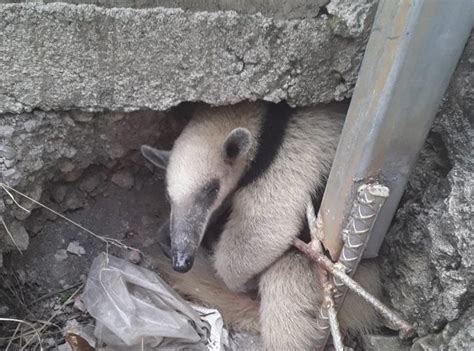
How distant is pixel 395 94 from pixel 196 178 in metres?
1.07

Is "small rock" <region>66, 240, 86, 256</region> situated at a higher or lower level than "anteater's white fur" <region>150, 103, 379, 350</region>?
lower

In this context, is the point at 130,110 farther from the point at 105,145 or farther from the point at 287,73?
the point at 287,73

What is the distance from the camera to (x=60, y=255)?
3.06m

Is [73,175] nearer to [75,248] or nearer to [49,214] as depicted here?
[49,214]

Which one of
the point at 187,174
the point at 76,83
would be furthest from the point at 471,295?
the point at 76,83

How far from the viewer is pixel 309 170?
2770 mm

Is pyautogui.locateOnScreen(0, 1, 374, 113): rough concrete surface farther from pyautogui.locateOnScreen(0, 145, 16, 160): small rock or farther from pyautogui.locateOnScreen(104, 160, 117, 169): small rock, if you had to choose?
pyautogui.locateOnScreen(104, 160, 117, 169): small rock

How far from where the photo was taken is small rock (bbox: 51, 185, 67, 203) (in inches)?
117

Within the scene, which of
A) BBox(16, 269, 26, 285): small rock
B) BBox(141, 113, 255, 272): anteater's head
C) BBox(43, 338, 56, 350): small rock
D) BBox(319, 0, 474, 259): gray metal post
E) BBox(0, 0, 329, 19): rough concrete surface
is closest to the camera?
BBox(319, 0, 474, 259): gray metal post

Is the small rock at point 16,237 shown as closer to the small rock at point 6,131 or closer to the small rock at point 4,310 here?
the small rock at point 4,310

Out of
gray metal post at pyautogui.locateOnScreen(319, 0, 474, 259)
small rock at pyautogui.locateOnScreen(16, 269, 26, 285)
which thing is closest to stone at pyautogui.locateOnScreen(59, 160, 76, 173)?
small rock at pyautogui.locateOnScreen(16, 269, 26, 285)

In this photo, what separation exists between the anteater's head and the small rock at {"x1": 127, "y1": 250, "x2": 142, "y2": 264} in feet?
1.78

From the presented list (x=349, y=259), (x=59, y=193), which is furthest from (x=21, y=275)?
(x=349, y=259)

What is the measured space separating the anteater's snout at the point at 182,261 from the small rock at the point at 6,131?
87cm
